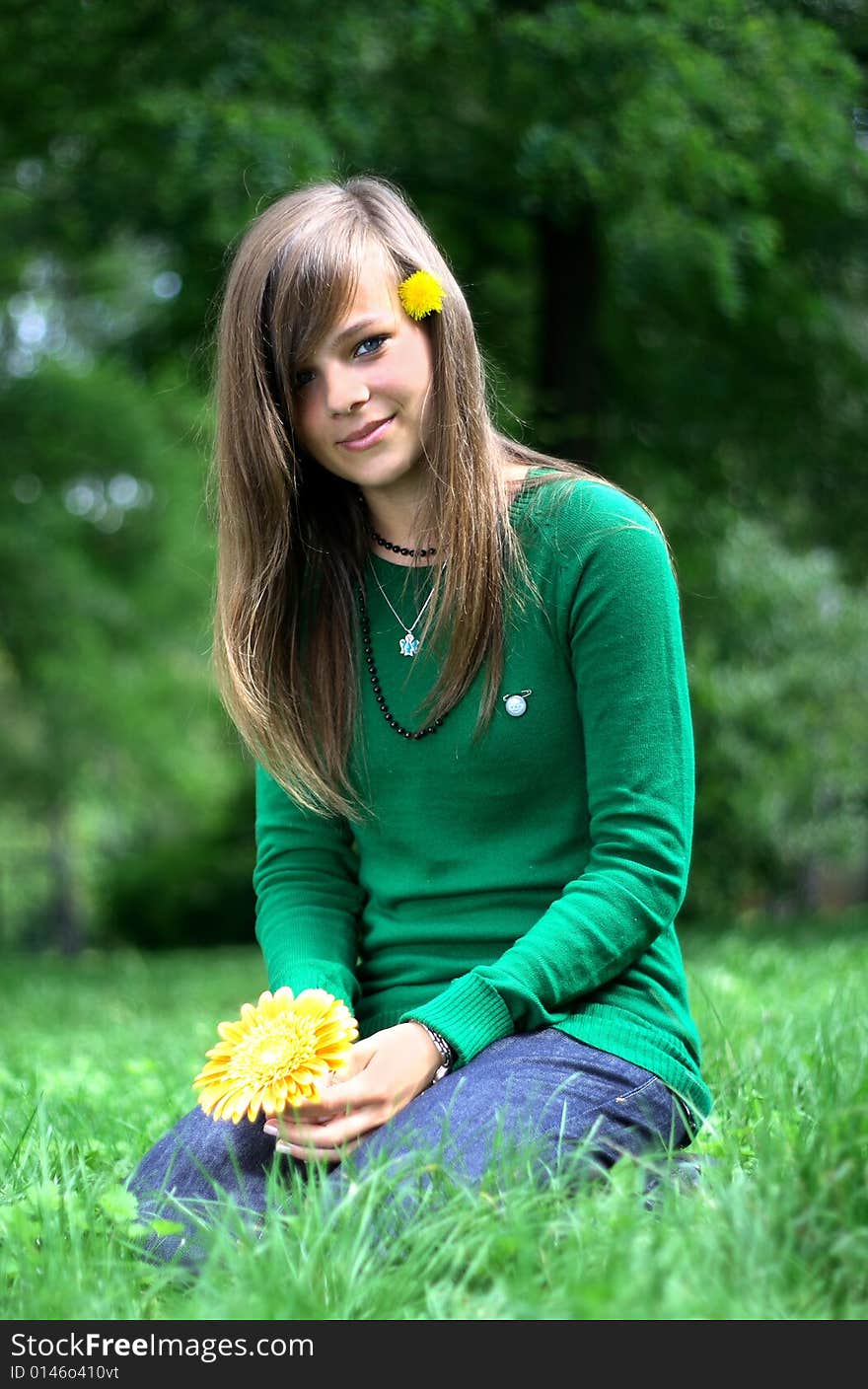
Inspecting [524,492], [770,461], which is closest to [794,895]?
[770,461]

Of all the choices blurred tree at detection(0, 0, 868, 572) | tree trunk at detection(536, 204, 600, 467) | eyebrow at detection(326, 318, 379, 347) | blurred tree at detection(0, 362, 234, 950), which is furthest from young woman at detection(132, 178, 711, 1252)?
tree trunk at detection(536, 204, 600, 467)

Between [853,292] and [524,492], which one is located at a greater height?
[853,292]

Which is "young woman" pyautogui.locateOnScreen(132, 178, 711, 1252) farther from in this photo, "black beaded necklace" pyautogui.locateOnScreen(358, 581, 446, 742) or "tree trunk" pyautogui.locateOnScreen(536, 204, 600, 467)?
"tree trunk" pyautogui.locateOnScreen(536, 204, 600, 467)

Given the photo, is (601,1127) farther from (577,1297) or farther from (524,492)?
(524,492)

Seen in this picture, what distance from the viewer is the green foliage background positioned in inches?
242

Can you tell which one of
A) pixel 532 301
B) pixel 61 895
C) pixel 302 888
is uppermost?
pixel 532 301

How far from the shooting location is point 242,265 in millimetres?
2396

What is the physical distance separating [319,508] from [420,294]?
447mm

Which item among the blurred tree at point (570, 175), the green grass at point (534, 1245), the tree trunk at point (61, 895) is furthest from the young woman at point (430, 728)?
the tree trunk at point (61, 895)

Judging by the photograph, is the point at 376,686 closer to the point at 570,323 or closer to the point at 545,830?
the point at 545,830

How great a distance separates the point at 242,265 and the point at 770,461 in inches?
280

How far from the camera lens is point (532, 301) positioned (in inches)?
376

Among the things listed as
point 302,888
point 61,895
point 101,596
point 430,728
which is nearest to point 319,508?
point 430,728

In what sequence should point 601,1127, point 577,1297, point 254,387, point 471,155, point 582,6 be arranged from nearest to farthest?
point 577,1297 < point 601,1127 < point 254,387 < point 582,6 < point 471,155
